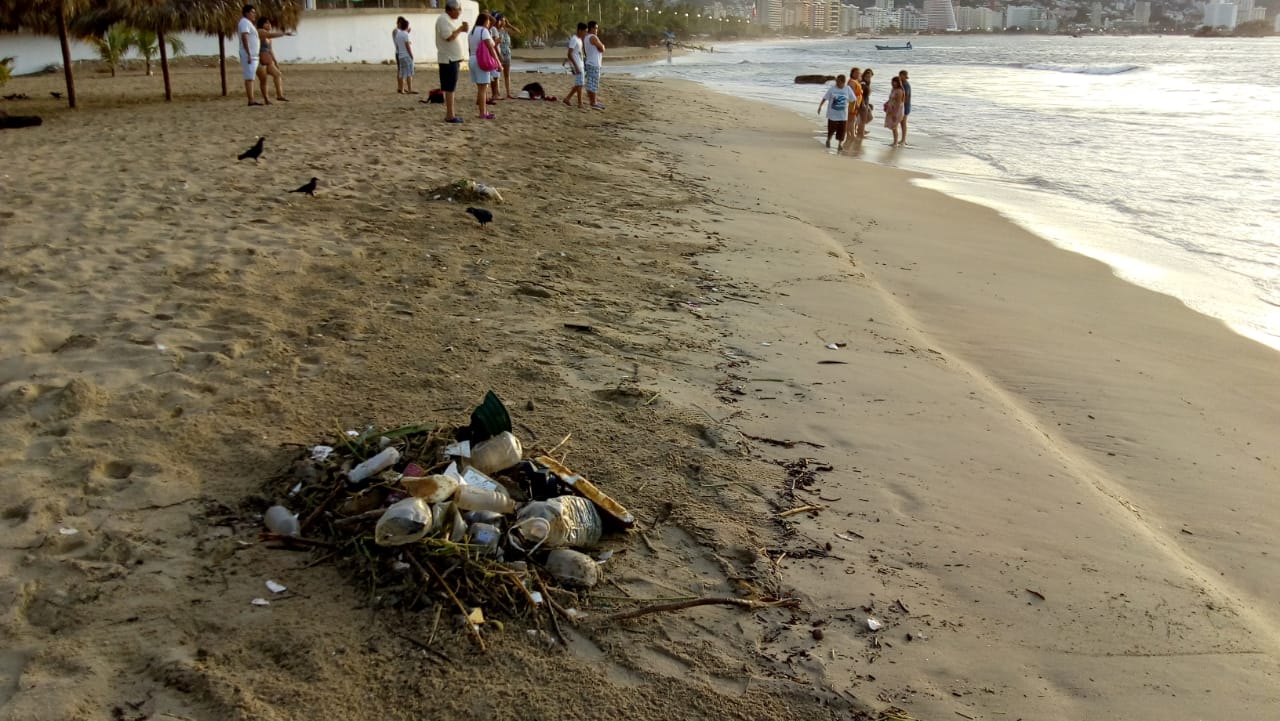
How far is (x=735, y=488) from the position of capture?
141 inches

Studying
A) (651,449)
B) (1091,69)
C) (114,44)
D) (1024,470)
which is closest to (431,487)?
(651,449)

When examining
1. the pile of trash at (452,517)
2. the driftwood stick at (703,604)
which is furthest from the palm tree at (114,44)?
the driftwood stick at (703,604)

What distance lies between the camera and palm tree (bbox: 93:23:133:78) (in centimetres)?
1959

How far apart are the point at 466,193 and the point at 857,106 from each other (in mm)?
9372

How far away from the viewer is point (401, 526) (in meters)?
2.84

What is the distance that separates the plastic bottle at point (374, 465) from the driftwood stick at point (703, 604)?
1.00 metres

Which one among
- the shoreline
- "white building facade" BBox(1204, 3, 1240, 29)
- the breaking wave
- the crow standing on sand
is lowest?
the shoreline

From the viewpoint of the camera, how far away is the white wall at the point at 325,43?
20266 mm

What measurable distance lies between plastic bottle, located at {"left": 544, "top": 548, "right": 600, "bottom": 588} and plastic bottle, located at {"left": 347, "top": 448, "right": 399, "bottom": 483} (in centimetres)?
71

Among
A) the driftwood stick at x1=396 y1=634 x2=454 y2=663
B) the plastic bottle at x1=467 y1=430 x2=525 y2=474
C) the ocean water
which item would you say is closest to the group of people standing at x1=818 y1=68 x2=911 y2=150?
the ocean water

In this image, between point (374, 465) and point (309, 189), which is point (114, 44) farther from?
point (374, 465)

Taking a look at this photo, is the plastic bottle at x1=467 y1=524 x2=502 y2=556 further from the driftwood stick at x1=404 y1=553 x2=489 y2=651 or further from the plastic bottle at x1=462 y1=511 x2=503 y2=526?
the driftwood stick at x1=404 y1=553 x2=489 y2=651

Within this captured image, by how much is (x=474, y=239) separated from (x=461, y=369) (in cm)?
258

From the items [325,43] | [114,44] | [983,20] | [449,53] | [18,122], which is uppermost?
[983,20]
